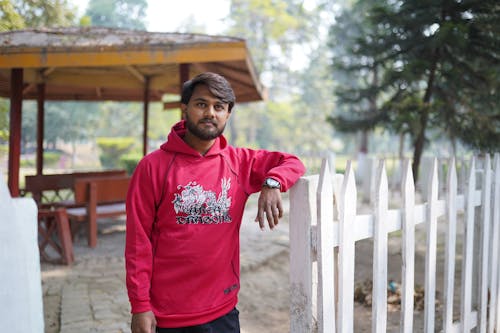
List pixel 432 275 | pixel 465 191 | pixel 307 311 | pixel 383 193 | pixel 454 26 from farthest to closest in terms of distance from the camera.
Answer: pixel 454 26
pixel 465 191
pixel 432 275
pixel 383 193
pixel 307 311

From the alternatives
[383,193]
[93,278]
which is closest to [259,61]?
[93,278]

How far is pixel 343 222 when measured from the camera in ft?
6.88

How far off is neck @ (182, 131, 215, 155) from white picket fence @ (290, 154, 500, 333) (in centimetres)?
48

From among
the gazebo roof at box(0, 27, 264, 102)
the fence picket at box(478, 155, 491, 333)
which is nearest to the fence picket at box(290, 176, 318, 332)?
the fence picket at box(478, 155, 491, 333)

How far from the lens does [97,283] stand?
4.80 m

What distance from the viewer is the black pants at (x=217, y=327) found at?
2020 mm

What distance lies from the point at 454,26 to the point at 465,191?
10.5 feet

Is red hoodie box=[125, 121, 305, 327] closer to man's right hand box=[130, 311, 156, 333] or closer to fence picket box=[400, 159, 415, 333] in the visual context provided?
man's right hand box=[130, 311, 156, 333]

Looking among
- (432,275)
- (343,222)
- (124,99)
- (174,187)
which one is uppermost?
(124,99)

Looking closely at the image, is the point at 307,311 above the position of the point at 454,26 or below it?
below

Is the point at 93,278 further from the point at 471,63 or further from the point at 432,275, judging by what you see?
the point at 471,63

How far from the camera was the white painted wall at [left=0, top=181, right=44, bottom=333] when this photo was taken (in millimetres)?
1245

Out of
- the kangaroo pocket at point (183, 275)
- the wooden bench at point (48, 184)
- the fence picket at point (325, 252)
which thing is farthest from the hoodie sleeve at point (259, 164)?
the wooden bench at point (48, 184)

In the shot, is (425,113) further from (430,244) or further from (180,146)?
(180,146)
